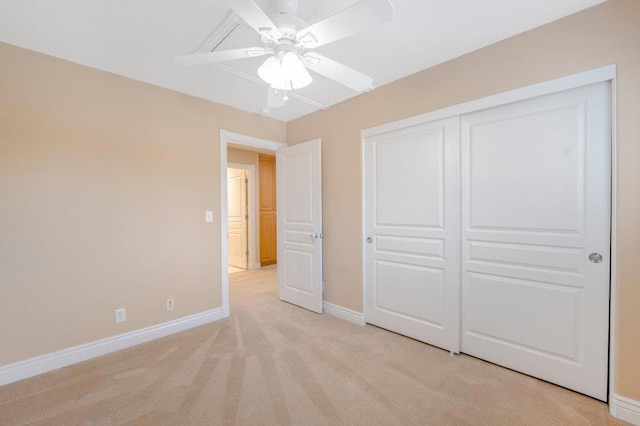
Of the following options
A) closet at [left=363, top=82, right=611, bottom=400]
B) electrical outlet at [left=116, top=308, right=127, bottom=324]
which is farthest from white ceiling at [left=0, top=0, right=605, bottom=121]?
electrical outlet at [left=116, top=308, right=127, bottom=324]

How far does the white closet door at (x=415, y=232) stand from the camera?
92.0 inches

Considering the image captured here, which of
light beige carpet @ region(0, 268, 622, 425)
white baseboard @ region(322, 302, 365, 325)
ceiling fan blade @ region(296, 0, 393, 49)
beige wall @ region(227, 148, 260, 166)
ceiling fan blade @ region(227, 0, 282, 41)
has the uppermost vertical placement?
beige wall @ region(227, 148, 260, 166)

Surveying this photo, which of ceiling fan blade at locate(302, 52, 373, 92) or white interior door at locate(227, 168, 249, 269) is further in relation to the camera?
white interior door at locate(227, 168, 249, 269)

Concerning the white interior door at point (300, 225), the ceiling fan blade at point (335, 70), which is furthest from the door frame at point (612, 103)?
the white interior door at point (300, 225)

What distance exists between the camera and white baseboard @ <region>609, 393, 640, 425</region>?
1.58m

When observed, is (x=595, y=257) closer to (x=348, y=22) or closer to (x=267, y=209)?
(x=348, y=22)

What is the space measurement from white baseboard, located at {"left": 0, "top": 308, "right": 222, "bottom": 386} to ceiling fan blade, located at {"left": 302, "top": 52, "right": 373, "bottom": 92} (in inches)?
106

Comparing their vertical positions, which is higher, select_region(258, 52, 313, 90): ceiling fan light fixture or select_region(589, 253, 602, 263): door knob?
select_region(258, 52, 313, 90): ceiling fan light fixture

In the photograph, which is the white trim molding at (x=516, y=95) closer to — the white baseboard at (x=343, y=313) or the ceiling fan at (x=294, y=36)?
the ceiling fan at (x=294, y=36)


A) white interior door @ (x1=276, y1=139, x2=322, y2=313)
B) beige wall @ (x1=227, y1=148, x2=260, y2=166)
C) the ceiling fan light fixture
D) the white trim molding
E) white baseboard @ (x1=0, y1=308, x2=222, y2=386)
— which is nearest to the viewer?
the ceiling fan light fixture

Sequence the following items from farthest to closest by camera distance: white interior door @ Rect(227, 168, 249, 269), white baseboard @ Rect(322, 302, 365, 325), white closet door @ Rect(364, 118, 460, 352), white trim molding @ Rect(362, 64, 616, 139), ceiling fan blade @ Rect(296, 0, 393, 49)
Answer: white interior door @ Rect(227, 168, 249, 269)
white baseboard @ Rect(322, 302, 365, 325)
white closet door @ Rect(364, 118, 460, 352)
white trim molding @ Rect(362, 64, 616, 139)
ceiling fan blade @ Rect(296, 0, 393, 49)

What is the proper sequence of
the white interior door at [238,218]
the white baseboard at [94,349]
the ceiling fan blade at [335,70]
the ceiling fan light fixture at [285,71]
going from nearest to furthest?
1. the ceiling fan light fixture at [285,71]
2. the ceiling fan blade at [335,70]
3. the white baseboard at [94,349]
4. the white interior door at [238,218]

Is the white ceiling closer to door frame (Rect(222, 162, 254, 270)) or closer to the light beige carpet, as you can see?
the light beige carpet

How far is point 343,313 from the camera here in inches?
123
